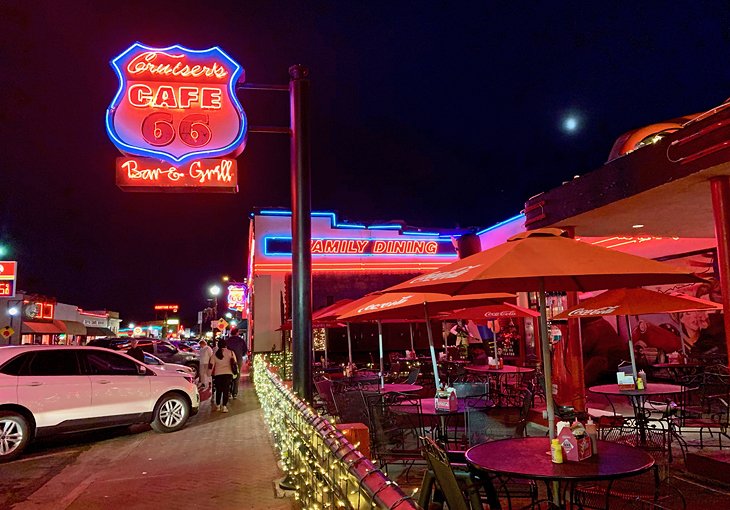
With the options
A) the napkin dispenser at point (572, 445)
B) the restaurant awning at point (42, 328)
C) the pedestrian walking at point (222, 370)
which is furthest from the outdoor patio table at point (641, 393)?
the restaurant awning at point (42, 328)

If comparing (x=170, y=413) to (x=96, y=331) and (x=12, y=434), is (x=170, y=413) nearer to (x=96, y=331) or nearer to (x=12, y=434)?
(x=12, y=434)

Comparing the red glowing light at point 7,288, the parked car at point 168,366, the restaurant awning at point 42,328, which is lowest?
the parked car at point 168,366

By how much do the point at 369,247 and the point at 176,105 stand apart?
54.7ft

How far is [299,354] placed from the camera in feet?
23.3

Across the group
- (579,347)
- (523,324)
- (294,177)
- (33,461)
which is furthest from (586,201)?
(523,324)

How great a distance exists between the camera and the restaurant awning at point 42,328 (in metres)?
42.6

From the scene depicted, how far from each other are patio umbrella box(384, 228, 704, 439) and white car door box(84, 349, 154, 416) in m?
7.75

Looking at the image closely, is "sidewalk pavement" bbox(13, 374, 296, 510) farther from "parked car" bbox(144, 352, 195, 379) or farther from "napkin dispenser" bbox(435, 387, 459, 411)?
"parked car" bbox(144, 352, 195, 379)

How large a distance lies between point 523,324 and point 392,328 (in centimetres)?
770

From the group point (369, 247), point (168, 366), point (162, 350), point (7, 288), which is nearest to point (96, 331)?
point (7, 288)

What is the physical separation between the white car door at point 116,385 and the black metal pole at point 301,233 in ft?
16.8

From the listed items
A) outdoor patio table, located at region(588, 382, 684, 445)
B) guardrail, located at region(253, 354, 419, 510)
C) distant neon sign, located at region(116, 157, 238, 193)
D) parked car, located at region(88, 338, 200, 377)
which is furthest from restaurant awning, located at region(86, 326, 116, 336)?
outdoor patio table, located at region(588, 382, 684, 445)

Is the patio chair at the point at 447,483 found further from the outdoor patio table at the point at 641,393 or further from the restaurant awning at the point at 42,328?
the restaurant awning at the point at 42,328

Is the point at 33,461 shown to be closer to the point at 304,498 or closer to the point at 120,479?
the point at 120,479
